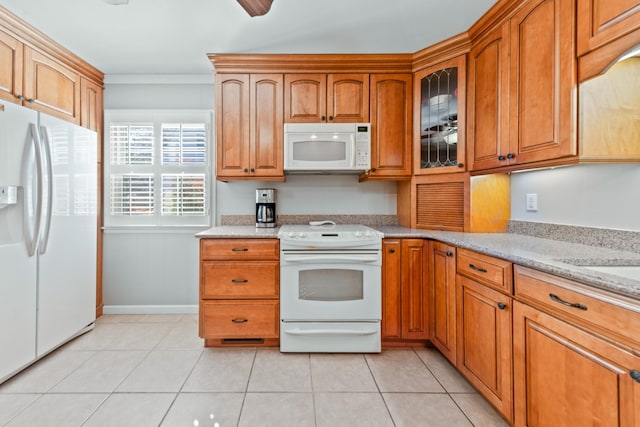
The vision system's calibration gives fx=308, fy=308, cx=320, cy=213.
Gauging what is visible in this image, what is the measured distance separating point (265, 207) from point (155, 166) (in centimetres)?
125

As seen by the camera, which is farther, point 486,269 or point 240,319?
point 240,319

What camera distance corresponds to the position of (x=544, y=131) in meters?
1.60

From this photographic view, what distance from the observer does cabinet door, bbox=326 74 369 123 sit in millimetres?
2660

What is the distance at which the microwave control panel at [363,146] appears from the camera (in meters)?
2.60

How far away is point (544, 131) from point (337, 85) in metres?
1.62

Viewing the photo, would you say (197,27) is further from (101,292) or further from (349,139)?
(101,292)

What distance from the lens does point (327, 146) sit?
2.60 metres

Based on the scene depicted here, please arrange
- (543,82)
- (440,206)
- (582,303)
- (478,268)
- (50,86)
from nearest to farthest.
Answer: (582,303)
(543,82)
(478,268)
(50,86)
(440,206)

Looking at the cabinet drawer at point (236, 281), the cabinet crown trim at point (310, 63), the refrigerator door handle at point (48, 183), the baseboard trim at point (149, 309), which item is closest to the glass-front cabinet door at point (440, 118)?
the cabinet crown trim at point (310, 63)

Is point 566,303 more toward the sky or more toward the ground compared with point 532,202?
more toward the ground

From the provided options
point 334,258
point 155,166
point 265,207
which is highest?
point 155,166

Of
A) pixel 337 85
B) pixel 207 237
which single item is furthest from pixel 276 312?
pixel 337 85

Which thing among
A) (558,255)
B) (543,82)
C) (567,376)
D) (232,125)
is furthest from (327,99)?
(567,376)

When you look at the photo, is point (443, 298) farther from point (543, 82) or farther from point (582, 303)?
point (543, 82)
